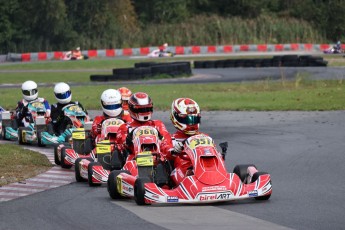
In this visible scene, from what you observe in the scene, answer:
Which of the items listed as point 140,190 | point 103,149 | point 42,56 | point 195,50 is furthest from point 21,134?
point 195,50

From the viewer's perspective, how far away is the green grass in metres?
11.3

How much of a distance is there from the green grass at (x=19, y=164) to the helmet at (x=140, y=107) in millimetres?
1677

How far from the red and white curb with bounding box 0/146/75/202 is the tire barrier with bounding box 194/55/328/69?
2668 centimetres

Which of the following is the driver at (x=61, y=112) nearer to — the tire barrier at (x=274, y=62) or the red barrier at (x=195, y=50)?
the tire barrier at (x=274, y=62)

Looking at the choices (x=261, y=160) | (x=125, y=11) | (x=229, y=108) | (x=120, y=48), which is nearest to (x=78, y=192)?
(x=261, y=160)

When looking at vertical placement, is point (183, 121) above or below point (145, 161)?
above

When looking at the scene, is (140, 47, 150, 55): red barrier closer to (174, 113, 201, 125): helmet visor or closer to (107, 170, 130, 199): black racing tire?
(174, 113, 201, 125): helmet visor

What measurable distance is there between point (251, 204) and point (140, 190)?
1.05 metres

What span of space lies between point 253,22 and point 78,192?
171ft

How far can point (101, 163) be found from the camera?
1094cm

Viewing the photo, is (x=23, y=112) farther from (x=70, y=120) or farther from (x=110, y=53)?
(x=110, y=53)

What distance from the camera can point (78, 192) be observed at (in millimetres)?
9836

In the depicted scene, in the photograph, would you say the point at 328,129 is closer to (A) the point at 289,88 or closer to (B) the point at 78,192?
(B) the point at 78,192

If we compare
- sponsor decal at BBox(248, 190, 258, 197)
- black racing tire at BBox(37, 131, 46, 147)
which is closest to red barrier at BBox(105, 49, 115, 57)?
black racing tire at BBox(37, 131, 46, 147)
